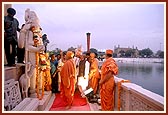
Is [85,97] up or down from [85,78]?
down

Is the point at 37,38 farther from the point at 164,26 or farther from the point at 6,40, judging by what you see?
the point at 164,26

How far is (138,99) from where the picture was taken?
103 inches

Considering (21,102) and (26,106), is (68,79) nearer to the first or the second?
(21,102)

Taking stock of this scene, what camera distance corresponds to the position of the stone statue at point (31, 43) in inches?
136

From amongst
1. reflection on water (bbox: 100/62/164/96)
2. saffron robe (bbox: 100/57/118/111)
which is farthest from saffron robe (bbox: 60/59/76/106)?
reflection on water (bbox: 100/62/164/96)

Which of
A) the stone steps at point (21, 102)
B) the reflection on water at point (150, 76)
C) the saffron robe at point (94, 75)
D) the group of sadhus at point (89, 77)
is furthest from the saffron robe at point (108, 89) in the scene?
the saffron robe at point (94, 75)

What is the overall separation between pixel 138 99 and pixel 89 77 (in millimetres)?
2310

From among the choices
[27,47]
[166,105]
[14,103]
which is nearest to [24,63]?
[27,47]

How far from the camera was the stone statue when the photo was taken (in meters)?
3.46

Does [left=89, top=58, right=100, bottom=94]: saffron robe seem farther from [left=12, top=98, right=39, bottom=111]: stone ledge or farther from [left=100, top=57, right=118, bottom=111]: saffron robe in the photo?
[left=12, top=98, right=39, bottom=111]: stone ledge

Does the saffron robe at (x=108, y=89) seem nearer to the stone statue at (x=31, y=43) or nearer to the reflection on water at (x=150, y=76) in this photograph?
the reflection on water at (x=150, y=76)

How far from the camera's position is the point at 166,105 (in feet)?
6.73

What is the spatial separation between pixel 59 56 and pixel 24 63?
2.19 m

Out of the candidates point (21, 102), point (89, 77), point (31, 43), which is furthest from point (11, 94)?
point (89, 77)
